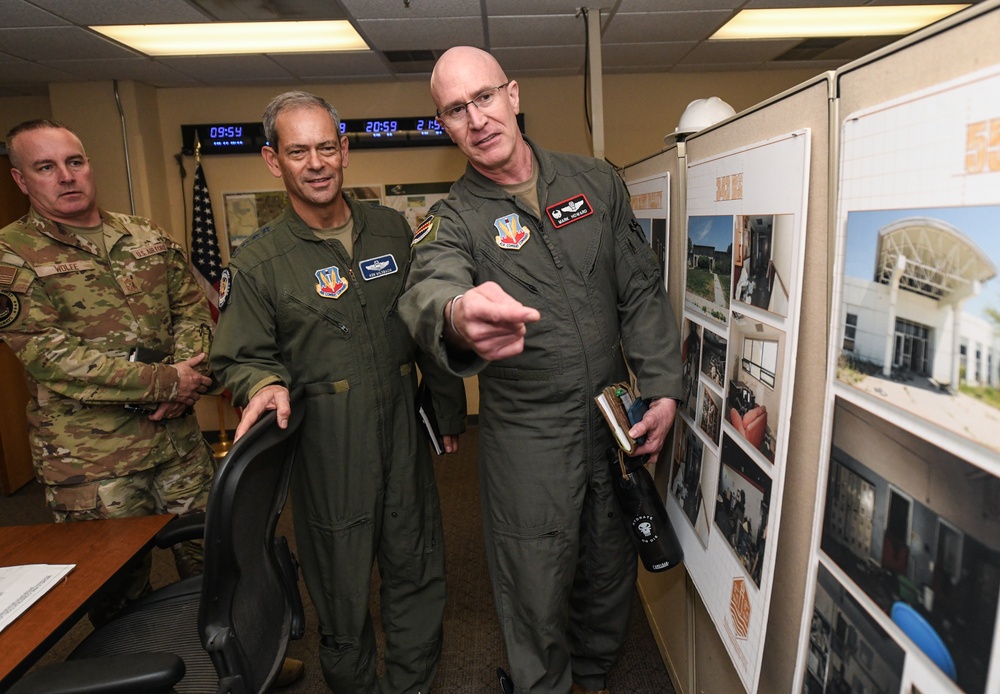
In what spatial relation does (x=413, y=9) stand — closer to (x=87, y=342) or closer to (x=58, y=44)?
(x=58, y=44)

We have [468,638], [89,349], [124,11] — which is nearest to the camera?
[89,349]

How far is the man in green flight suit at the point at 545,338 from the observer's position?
1.39 metres

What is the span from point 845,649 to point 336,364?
1232 mm

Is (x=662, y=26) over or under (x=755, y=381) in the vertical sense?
over

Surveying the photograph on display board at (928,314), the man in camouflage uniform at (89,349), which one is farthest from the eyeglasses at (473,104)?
the man in camouflage uniform at (89,349)

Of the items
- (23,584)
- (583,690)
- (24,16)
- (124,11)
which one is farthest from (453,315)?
(24,16)

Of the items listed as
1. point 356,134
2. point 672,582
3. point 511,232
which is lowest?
point 672,582

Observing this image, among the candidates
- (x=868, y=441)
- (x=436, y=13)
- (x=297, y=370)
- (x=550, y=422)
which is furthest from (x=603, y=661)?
(x=436, y=13)

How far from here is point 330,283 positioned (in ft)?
5.31

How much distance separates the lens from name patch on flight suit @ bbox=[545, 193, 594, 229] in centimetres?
143

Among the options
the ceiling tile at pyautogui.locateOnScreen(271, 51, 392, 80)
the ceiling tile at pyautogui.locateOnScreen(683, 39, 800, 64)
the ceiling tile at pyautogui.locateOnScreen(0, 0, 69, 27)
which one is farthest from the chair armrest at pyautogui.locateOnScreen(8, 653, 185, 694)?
the ceiling tile at pyautogui.locateOnScreen(683, 39, 800, 64)

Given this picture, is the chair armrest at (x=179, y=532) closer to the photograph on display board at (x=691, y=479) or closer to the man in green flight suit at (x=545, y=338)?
the man in green flight suit at (x=545, y=338)

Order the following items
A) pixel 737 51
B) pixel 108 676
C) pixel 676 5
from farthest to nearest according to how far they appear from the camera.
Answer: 1. pixel 737 51
2. pixel 676 5
3. pixel 108 676

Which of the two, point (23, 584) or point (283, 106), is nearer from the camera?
point (23, 584)
